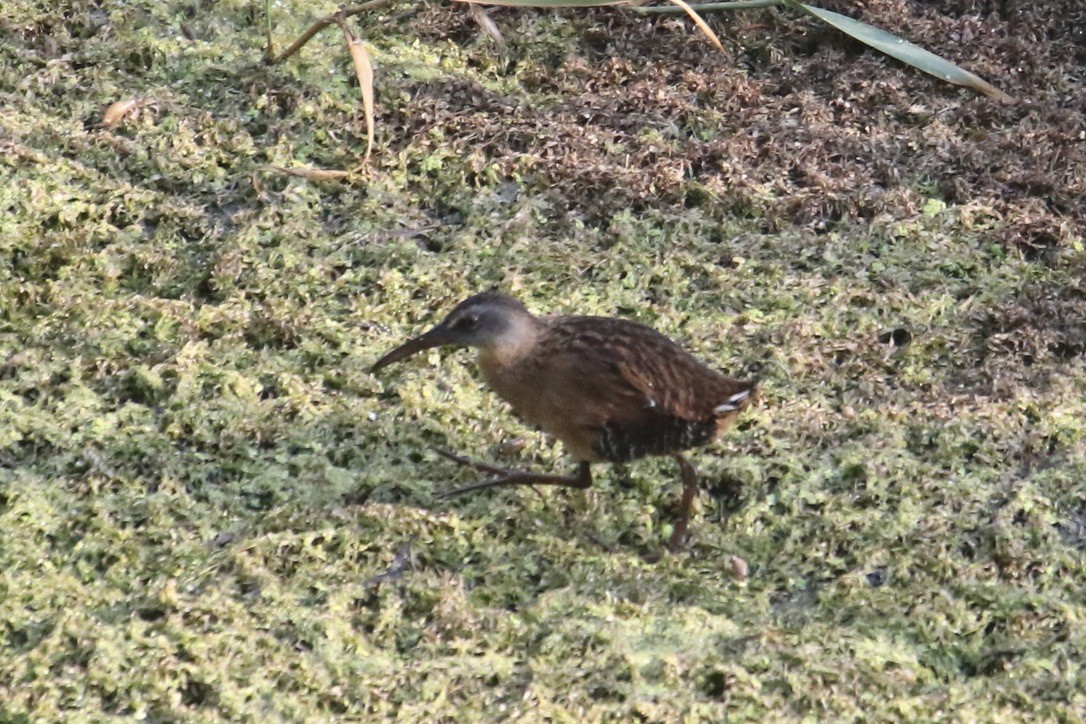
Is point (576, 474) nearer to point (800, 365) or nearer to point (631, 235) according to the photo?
point (800, 365)

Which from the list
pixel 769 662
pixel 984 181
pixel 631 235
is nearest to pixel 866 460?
pixel 769 662

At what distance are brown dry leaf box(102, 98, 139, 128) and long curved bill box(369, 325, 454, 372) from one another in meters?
1.95

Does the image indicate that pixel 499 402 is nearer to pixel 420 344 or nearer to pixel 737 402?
pixel 420 344

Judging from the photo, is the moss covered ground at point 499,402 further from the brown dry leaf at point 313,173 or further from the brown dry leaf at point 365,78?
the brown dry leaf at point 365,78

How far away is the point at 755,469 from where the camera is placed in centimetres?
454

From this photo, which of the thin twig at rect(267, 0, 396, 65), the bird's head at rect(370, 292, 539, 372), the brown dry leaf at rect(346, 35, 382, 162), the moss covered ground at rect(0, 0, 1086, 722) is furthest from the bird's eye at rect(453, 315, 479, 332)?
the thin twig at rect(267, 0, 396, 65)

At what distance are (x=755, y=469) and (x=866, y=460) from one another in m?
0.36

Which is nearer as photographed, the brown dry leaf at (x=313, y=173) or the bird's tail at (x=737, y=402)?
the bird's tail at (x=737, y=402)

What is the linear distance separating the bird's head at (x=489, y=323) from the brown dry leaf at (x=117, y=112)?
2173mm

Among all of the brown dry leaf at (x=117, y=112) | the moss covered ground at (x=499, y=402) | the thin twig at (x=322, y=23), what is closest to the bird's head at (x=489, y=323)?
the moss covered ground at (x=499, y=402)

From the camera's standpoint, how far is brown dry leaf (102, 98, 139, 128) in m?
5.89

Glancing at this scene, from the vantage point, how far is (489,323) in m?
4.50

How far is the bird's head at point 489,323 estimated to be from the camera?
4.49 m

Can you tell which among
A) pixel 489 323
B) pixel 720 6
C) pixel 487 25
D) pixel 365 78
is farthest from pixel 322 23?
pixel 489 323
